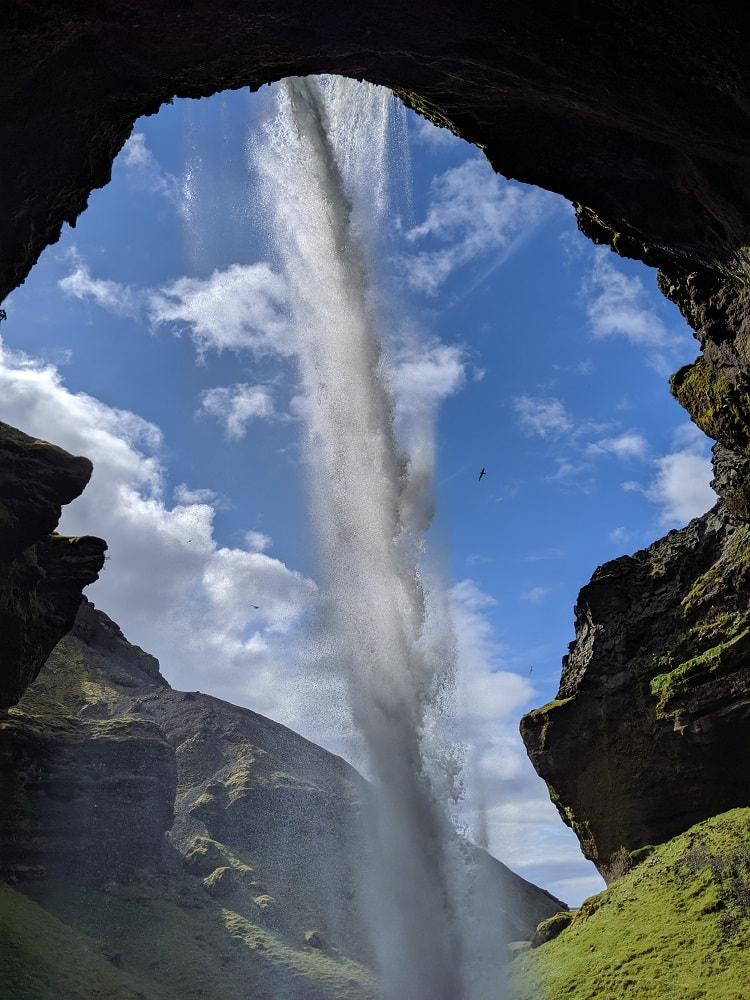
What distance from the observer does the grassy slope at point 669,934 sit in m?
22.2

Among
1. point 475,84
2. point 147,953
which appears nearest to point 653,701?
point 475,84

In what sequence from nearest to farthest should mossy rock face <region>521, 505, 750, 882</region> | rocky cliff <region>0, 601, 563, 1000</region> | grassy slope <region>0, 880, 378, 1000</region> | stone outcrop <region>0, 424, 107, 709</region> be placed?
stone outcrop <region>0, 424, 107, 709</region> → mossy rock face <region>521, 505, 750, 882</region> → grassy slope <region>0, 880, 378, 1000</region> → rocky cliff <region>0, 601, 563, 1000</region>

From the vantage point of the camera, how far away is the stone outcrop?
83.3 ft

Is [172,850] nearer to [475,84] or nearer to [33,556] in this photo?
[33,556]

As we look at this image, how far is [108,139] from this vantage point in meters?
16.2

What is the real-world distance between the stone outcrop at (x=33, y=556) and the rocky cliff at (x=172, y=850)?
66.1ft

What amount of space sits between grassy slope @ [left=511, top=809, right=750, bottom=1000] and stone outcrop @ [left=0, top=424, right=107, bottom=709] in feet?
87.3

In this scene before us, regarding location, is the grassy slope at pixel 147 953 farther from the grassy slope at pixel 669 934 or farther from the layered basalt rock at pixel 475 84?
the layered basalt rock at pixel 475 84

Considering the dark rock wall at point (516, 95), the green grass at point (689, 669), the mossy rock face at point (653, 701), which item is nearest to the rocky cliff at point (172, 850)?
the mossy rock face at point (653, 701)

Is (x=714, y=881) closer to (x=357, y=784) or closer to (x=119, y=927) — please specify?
(x=119, y=927)

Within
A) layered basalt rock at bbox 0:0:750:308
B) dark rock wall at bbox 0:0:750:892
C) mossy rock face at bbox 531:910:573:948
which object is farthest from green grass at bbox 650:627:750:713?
layered basalt rock at bbox 0:0:750:308

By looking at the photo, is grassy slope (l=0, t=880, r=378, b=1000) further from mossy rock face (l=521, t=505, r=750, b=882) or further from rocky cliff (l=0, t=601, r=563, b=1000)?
mossy rock face (l=521, t=505, r=750, b=882)

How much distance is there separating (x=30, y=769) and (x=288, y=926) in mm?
33557

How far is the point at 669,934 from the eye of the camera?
2436cm
